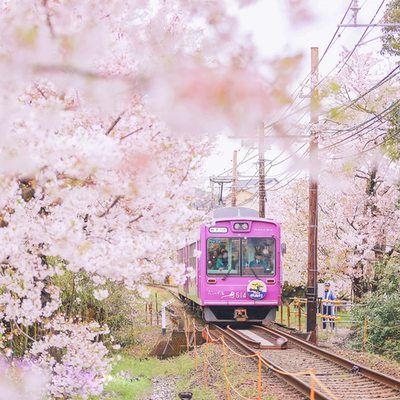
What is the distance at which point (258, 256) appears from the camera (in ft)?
54.4

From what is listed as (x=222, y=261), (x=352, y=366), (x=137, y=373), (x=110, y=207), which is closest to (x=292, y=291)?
(x=222, y=261)

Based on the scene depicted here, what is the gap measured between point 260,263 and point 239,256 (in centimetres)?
56

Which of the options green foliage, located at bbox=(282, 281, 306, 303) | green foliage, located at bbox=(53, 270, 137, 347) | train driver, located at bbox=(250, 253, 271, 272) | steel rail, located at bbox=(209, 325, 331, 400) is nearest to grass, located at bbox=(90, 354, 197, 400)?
green foliage, located at bbox=(53, 270, 137, 347)

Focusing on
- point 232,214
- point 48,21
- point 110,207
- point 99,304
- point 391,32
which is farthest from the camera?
point 232,214

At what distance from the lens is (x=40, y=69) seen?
3184mm

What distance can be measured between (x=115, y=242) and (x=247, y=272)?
35.4ft

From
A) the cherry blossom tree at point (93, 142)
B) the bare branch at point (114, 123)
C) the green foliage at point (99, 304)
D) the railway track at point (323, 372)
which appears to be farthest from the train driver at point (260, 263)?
the bare branch at point (114, 123)

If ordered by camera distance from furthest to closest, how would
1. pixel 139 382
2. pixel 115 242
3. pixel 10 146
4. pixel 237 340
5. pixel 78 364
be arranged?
pixel 237 340
pixel 139 382
pixel 78 364
pixel 115 242
pixel 10 146

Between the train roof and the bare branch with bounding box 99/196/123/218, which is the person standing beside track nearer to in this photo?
the train roof

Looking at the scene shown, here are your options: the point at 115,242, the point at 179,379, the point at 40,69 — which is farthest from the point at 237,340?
the point at 40,69

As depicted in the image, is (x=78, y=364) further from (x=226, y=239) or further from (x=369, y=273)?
(x=369, y=273)

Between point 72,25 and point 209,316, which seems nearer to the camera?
point 72,25

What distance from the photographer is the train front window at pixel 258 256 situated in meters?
16.5

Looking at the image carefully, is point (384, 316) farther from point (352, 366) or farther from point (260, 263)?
point (352, 366)
